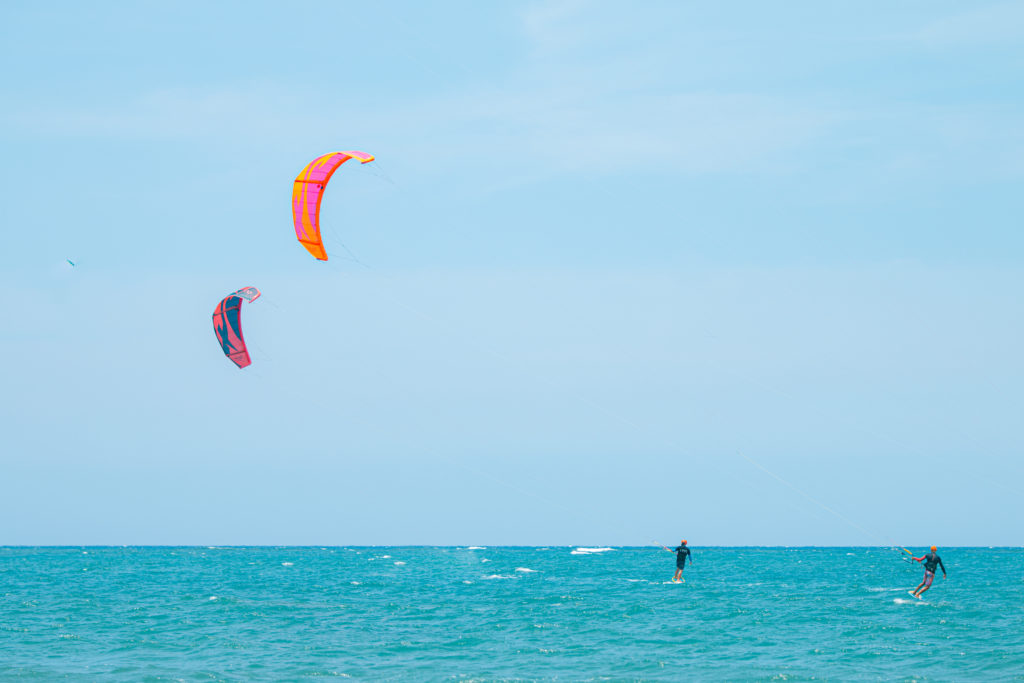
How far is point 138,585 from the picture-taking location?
4819 cm

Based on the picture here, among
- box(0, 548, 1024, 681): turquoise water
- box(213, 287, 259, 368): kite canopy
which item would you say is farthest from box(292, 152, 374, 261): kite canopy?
box(0, 548, 1024, 681): turquoise water

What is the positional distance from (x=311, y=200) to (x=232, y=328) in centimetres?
439

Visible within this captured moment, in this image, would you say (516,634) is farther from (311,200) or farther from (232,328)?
(311,200)

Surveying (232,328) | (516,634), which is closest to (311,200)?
(232,328)

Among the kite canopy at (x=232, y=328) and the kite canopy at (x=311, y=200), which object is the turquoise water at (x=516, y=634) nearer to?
the kite canopy at (x=232, y=328)

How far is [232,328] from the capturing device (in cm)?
2519

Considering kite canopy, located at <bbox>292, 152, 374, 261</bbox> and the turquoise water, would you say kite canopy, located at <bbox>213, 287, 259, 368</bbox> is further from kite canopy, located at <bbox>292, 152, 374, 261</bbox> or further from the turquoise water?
the turquoise water

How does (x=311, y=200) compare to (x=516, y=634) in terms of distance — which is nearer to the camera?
(x=311, y=200)

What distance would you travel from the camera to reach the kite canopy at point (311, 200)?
22.6 meters

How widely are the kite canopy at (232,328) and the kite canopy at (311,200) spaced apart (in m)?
2.79

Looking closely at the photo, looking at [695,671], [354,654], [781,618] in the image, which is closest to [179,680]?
[354,654]

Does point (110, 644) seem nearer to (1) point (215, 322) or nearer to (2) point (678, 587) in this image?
(1) point (215, 322)

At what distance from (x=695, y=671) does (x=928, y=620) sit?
11.8m

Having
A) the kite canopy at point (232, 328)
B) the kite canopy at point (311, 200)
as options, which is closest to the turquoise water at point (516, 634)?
the kite canopy at point (232, 328)
